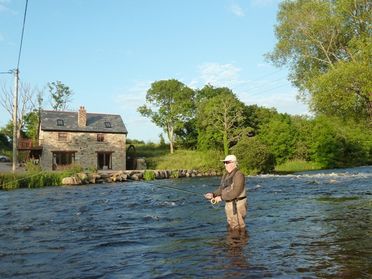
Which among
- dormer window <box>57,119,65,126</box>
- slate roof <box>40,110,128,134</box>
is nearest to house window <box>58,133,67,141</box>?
slate roof <box>40,110,128,134</box>

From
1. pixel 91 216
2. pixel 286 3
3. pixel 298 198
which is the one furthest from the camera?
pixel 286 3

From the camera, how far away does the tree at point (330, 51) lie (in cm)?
1588

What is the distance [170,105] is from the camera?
63969 mm

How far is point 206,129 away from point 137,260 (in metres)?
47.9

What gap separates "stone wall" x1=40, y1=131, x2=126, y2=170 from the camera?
4438 cm

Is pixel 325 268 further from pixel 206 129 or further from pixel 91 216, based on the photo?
pixel 206 129

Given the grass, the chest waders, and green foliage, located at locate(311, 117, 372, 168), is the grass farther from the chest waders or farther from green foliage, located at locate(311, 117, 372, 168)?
the chest waders

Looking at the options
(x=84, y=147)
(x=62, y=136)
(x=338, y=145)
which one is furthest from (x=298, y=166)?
(x=62, y=136)

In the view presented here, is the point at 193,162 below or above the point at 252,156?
below

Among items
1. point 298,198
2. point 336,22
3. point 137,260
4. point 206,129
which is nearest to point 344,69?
point 336,22

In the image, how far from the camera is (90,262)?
24.1ft

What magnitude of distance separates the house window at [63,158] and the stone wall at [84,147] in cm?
41

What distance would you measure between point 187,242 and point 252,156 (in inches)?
1199

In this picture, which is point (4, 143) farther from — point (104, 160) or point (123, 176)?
point (123, 176)
